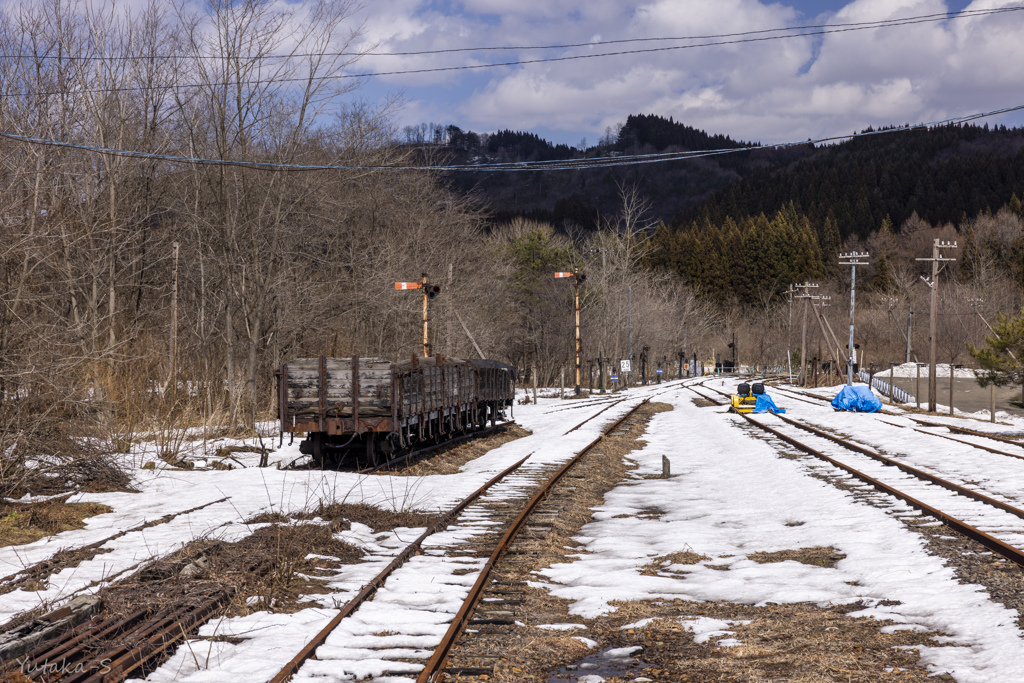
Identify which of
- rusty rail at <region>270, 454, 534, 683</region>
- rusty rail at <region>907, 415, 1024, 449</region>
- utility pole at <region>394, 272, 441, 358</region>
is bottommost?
rusty rail at <region>907, 415, 1024, 449</region>

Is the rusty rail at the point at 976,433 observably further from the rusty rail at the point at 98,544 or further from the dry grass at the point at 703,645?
the rusty rail at the point at 98,544

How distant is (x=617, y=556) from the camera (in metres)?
9.69

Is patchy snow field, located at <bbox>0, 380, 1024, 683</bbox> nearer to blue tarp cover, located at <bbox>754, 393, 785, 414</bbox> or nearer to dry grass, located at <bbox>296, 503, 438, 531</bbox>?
dry grass, located at <bbox>296, 503, 438, 531</bbox>

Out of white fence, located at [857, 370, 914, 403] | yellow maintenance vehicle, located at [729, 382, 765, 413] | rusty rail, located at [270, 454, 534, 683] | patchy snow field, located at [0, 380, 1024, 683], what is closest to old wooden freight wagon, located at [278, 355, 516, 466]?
patchy snow field, located at [0, 380, 1024, 683]

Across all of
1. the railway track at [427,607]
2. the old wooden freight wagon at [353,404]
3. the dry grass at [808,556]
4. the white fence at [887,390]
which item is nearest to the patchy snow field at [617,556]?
the railway track at [427,607]

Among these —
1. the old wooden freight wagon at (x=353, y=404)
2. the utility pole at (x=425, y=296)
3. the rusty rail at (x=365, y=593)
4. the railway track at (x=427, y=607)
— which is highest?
the utility pole at (x=425, y=296)

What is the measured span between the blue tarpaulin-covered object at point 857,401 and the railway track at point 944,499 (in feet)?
61.8

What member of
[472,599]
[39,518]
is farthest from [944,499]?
[39,518]

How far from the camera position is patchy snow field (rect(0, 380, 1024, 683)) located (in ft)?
20.5

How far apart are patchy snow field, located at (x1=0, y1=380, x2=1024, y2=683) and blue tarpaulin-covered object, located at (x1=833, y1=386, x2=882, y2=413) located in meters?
20.2

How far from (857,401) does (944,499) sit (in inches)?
1070

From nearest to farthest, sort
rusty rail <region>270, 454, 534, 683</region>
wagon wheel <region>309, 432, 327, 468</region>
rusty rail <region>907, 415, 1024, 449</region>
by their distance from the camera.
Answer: rusty rail <region>270, 454, 534, 683</region>, wagon wheel <region>309, 432, 327, 468</region>, rusty rail <region>907, 415, 1024, 449</region>

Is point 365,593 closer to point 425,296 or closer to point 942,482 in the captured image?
point 942,482

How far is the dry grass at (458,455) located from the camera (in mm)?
17759
